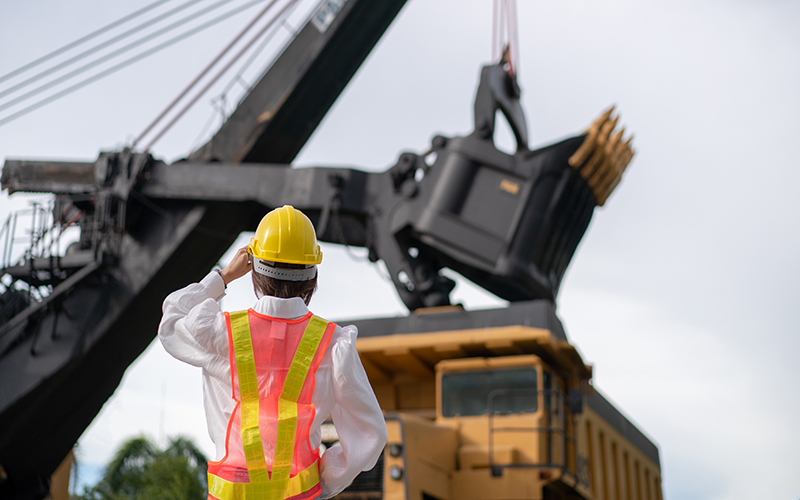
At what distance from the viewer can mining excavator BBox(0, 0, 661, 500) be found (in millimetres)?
9609

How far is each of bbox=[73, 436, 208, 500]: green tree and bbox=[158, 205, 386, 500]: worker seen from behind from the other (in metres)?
21.6

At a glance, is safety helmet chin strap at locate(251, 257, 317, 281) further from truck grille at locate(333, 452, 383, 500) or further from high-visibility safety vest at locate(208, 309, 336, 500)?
truck grille at locate(333, 452, 383, 500)

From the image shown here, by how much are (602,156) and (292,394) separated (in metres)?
9.69

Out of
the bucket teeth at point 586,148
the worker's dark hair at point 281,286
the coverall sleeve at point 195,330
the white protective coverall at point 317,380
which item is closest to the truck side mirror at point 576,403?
the bucket teeth at point 586,148

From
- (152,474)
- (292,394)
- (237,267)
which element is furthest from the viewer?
(152,474)

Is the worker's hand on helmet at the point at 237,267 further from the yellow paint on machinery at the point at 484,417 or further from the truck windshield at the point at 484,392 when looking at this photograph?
the truck windshield at the point at 484,392

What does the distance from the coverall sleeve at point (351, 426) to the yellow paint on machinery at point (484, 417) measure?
507 centimetres

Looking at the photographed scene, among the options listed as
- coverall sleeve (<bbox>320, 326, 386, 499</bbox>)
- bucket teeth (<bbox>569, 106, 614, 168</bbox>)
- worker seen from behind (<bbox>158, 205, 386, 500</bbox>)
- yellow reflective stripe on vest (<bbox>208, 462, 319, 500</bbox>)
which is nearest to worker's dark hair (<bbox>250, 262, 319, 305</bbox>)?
worker seen from behind (<bbox>158, 205, 386, 500</bbox>)

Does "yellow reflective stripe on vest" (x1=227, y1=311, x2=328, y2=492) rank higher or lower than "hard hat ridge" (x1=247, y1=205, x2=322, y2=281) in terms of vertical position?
lower

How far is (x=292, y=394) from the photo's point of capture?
276 cm

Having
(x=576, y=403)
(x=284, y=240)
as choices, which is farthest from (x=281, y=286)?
(x=576, y=403)

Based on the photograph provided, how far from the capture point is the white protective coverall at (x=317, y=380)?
2.76 m

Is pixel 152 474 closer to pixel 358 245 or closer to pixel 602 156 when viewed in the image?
pixel 358 245

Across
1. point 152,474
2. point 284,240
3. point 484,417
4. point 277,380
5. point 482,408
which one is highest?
point 152,474
